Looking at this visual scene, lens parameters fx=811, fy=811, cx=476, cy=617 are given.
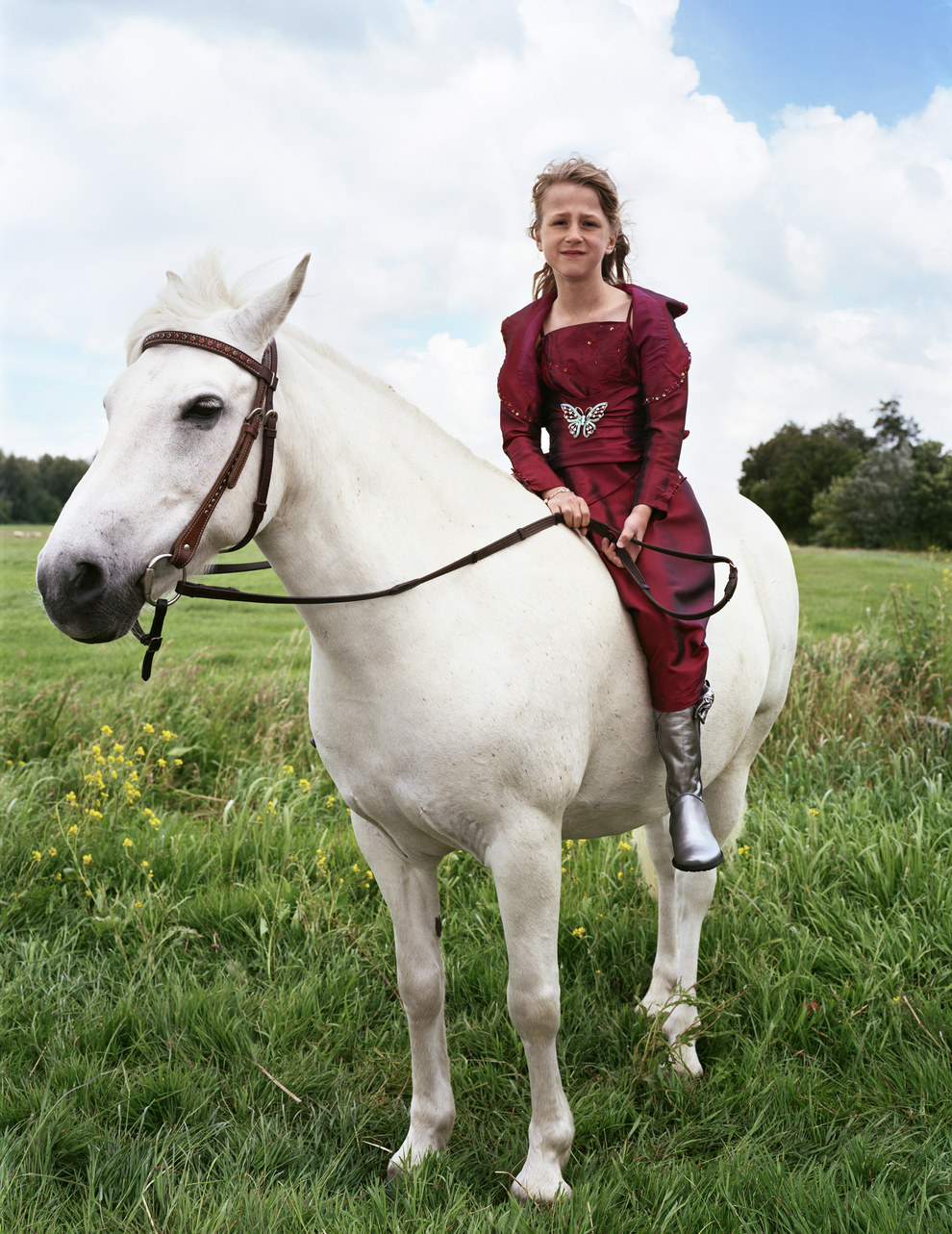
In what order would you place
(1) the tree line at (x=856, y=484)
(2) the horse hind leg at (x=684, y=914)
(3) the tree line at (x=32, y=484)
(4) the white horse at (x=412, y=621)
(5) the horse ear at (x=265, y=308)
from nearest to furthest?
(4) the white horse at (x=412, y=621) → (5) the horse ear at (x=265, y=308) → (2) the horse hind leg at (x=684, y=914) → (3) the tree line at (x=32, y=484) → (1) the tree line at (x=856, y=484)

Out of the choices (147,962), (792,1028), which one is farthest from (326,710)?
(792,1028)

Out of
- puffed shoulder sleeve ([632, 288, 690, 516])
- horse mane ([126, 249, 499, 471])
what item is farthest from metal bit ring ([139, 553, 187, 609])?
puffed shoulder sleeve ([632, 288, 690, 516])

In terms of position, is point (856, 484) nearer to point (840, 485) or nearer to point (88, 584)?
point (840, 485)

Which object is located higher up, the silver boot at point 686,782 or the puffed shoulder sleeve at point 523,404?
the puffed shoulder sleeve at point 523,404

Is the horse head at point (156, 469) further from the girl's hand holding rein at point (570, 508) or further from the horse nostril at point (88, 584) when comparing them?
the girl's hand holding rein at point (570, 508)

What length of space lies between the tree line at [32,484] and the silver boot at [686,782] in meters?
7.75

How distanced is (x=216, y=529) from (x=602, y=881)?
3.08 meters

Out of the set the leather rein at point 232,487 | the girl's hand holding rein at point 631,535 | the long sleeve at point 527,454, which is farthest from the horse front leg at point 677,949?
the leather rein at point 232,487

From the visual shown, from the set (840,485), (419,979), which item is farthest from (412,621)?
(840,485)

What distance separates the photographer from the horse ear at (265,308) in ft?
6.66

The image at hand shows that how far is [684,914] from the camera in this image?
11.5 feet

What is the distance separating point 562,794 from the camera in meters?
2.43

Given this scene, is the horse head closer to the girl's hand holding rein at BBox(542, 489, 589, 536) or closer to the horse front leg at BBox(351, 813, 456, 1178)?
the girl's hand holding rein at BBox(542, 489, 589, 536)

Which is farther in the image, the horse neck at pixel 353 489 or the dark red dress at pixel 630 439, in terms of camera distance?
the dark red dress at pixel 630 439
